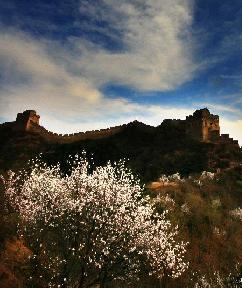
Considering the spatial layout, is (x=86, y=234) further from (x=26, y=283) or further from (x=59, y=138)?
(x=59, y=138)

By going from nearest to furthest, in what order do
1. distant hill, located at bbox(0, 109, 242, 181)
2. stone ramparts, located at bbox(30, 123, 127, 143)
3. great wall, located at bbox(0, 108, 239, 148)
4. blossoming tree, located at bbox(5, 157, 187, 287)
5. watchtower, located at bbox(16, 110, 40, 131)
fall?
1. blossoming tree, located at bbox(5, 157, 187, 287)
2. distant hill, located at bbox(0, 109, 242, 181)
3. great wall, located at bbox(0, 108, 239, 148)
4. stone ramparts, located at bbox(30, 123, 127, 143)
5. watchtower, located at bbox(16, 110, 40, 131)

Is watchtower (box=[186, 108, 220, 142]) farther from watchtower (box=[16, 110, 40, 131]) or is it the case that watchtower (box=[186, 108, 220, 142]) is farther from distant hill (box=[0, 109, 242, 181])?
watchtower (box=[16, 110, 40, 131])

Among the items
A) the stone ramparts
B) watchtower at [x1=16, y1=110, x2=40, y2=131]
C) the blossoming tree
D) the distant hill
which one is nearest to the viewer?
the blossoming tree

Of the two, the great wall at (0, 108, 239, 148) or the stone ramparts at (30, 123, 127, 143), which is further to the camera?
the stone ramparts at (30, 123, 127, 143)

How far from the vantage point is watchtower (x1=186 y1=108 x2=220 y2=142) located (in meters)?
84.5

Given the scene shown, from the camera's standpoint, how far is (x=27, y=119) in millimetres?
100250

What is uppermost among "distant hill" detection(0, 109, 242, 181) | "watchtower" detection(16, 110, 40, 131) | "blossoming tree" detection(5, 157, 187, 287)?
"watchtower" detection(16, 110, 40, 131)

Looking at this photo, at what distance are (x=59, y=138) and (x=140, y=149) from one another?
73.1ft

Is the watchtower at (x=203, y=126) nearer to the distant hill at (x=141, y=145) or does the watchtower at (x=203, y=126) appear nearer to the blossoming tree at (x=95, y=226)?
the distant hill at (x=141, y=145)

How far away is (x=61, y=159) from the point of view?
85.6m

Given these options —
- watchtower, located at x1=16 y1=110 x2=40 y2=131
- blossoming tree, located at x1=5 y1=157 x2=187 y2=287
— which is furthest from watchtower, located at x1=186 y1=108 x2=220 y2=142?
blossoming tree, located at x1=5 y1=157 x2=187 y2=287

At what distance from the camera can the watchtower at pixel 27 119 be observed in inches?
3937

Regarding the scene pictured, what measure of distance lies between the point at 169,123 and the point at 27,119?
110ft

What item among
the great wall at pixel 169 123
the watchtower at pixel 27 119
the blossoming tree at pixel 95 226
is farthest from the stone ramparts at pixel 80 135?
the blossoming tree at pixel 95 226
